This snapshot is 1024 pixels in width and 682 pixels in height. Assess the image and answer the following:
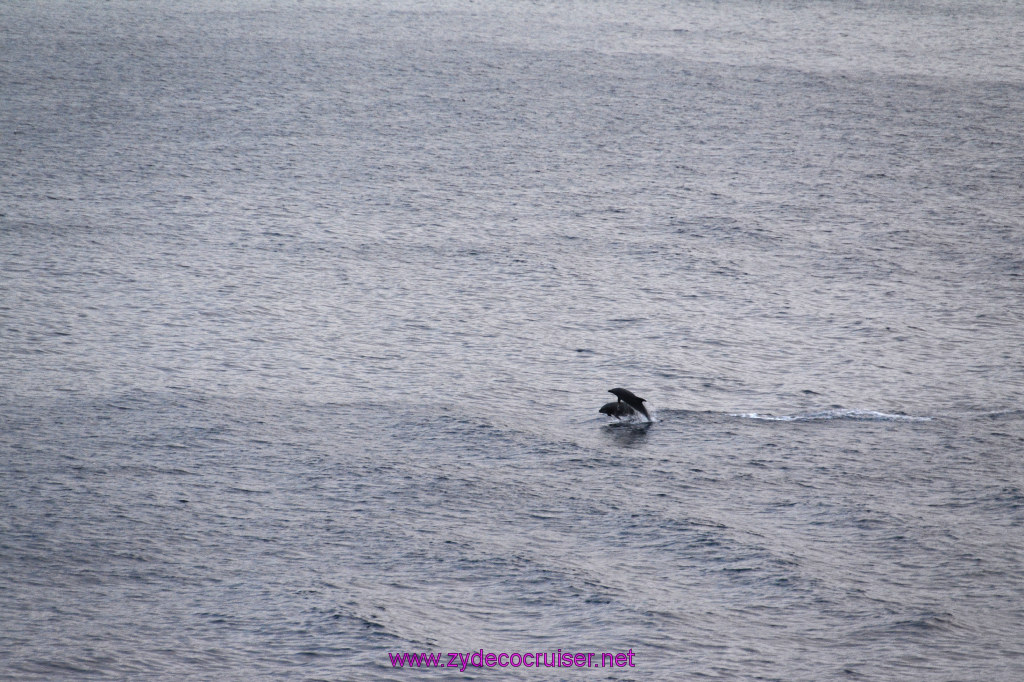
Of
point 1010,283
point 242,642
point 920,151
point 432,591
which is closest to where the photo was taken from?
point 242,642

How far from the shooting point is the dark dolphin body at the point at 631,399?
76.4 feet

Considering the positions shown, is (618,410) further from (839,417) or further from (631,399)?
(839,417)

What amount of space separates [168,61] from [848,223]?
2979cm

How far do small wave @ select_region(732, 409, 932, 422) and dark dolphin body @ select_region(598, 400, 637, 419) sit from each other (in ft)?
7.11

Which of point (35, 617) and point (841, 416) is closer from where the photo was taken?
point (35, 617)

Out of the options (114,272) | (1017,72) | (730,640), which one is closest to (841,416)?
(730,640)

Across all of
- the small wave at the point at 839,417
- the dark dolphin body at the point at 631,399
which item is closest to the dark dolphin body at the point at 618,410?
the dark dolphin body at the point at 631,399

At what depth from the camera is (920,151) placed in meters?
41.7

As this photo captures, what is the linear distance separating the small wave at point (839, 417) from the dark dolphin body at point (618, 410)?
7.11 feet

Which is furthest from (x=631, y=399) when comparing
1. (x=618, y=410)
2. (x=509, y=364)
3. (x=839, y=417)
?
(x=839, y=417)

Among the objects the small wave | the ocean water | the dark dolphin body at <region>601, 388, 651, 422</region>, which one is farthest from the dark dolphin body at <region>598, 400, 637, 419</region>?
the small wave

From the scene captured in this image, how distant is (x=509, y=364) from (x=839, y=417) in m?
6.81

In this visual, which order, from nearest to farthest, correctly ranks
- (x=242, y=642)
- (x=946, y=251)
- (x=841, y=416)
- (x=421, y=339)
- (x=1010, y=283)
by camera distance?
(x=242, y=642) → (x=841, y=416) → (x=421, y=339) → (x=1010, y=283) → (x=946, y=251)

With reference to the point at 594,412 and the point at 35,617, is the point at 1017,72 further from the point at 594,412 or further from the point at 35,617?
the point at 35,617
